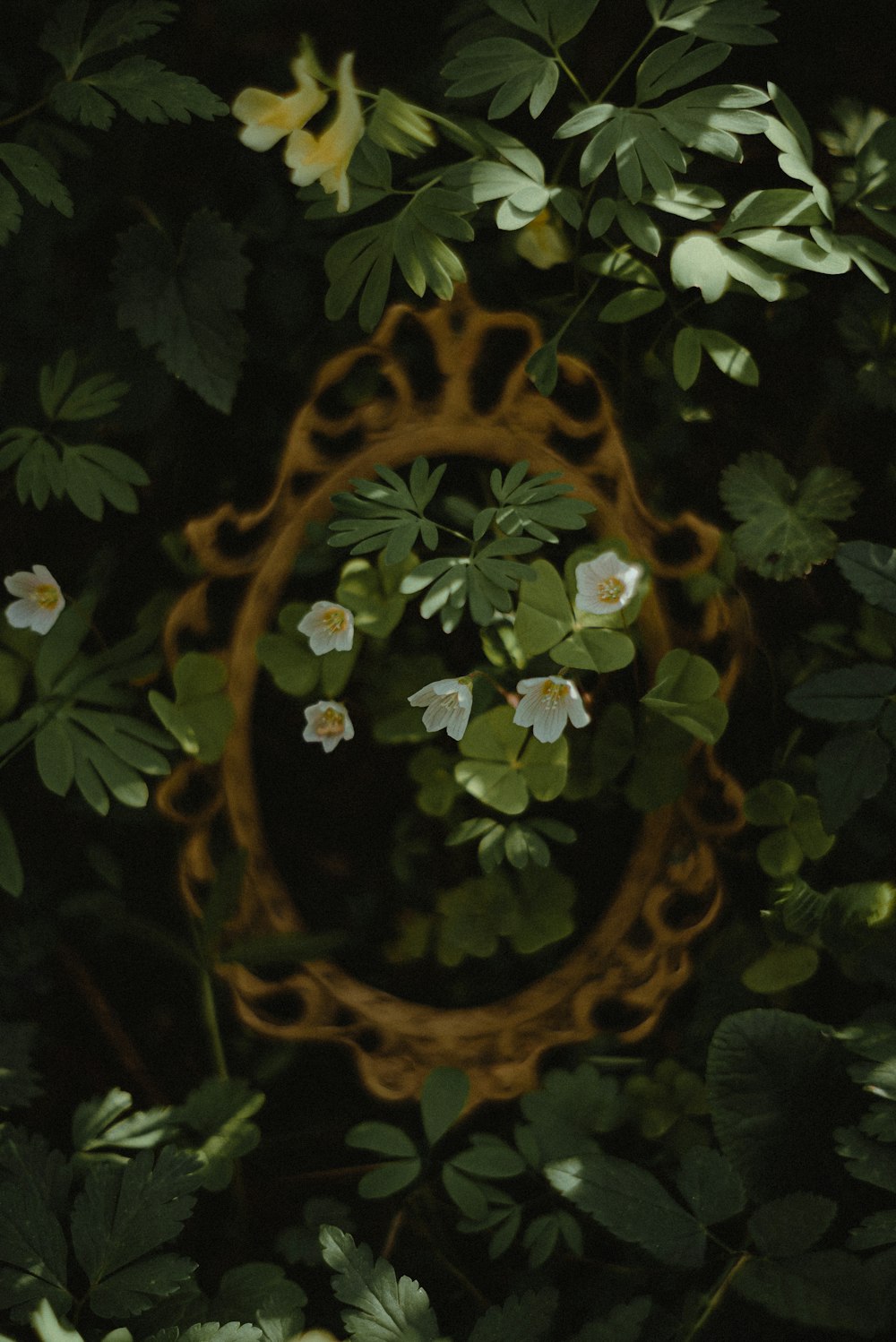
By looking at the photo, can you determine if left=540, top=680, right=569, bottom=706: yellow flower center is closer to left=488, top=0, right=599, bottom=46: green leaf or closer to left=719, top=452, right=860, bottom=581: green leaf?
left=719, top=452, right=860, bottom=581: green leaf

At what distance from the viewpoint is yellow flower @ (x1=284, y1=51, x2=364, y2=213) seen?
3.24 feet

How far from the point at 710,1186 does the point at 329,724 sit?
608 millimetres

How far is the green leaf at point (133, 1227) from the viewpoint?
38.2 inches

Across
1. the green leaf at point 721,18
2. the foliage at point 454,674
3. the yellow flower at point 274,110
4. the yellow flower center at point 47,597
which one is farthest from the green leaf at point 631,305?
the yellow flower center at point 47,597

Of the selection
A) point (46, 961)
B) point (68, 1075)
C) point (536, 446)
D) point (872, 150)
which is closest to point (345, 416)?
point (536, 446)

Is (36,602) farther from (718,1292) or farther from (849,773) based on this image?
(718,1292)

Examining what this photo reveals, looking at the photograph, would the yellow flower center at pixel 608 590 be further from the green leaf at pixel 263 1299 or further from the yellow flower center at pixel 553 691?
the green leaf at pixel 263 1299

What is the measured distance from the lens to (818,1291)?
1006mm

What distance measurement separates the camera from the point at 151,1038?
1.41 metres

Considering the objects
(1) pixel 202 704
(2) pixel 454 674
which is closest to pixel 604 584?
(2) pixel 454 674

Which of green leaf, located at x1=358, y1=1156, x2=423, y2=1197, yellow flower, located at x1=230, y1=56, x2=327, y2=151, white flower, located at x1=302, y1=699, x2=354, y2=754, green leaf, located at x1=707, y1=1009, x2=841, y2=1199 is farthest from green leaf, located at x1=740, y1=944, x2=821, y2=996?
yellow flower, located at x1=230, y1=56, x2=327, y2=151

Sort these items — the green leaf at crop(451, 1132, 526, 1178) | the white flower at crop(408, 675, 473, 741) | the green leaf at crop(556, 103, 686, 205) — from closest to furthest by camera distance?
the green leaf at crop(556, 103, 686, 205) → the white flower at crop(408, 675, 473, 741) → the green leaf at crop(451, 1132, 526, 1178)

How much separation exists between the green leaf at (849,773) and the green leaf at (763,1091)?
0.22 metres

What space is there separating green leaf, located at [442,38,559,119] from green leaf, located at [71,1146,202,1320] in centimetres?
102
